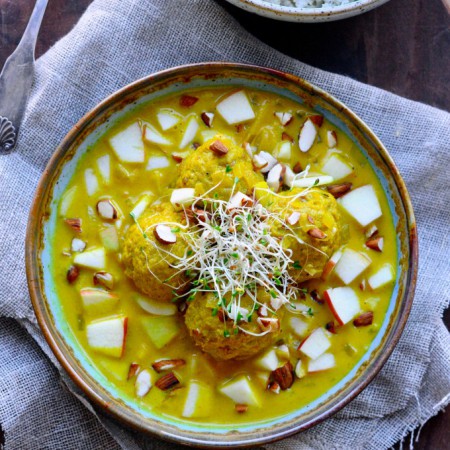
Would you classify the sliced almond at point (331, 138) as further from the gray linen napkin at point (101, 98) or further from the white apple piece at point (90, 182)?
the white apple piece at point (90, 182)

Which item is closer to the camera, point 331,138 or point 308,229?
point 308,229

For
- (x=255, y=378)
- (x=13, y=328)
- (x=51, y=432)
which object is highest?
(x=255, y=378)

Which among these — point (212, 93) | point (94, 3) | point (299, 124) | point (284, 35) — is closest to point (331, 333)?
point (299, 124)

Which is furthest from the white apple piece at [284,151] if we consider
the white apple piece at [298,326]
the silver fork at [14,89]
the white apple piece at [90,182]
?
the silver fork at [14,89]

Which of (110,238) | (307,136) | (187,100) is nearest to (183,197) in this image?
(110,238)

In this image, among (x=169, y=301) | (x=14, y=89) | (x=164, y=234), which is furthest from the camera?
(x=14, y=89)

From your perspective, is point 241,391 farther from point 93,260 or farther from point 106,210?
point 106,210

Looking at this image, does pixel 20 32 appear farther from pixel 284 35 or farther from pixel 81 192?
pixel 284 35
